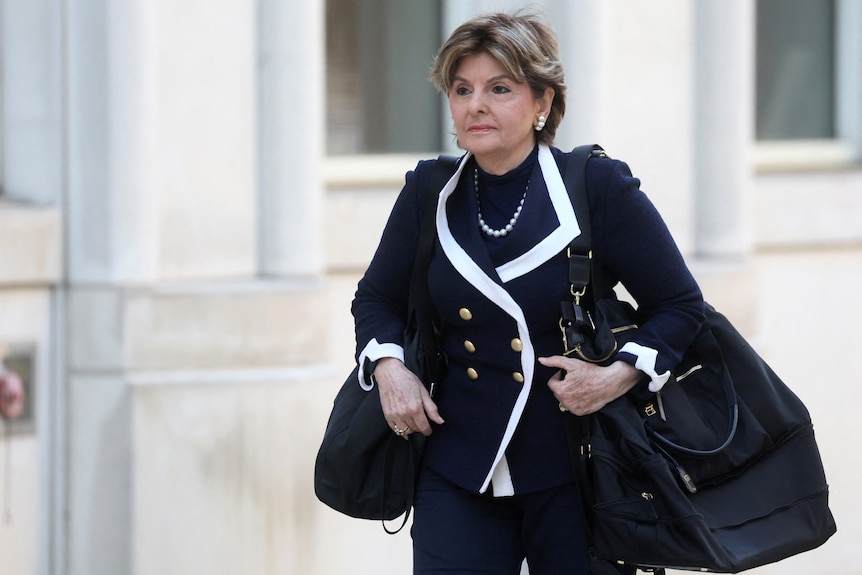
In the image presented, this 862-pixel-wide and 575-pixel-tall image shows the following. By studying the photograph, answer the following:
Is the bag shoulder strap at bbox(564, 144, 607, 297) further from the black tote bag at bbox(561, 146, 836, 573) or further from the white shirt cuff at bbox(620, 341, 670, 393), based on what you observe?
the white shirt cuff at bbox(620, 341, 670, 393)

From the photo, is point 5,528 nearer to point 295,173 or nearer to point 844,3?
point 295,173

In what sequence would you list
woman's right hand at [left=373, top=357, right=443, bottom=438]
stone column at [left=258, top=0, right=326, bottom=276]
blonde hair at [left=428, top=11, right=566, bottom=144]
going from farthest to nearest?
stone column at [left=258, top=0, right=326, bottom=276], woman's right hand at [left=373, top=357, right=443, bottom=438], blonde hair at [left=428, top=11, right=566, bottom=144]

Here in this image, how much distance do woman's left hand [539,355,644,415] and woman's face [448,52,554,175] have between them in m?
0.48

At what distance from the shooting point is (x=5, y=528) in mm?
5637

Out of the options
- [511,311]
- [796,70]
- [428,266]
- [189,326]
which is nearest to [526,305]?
[511,311]

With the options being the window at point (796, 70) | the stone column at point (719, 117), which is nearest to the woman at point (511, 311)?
the stone column at point (719, 117)

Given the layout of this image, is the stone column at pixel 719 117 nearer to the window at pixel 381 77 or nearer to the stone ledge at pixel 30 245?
the window at pixel 381 77

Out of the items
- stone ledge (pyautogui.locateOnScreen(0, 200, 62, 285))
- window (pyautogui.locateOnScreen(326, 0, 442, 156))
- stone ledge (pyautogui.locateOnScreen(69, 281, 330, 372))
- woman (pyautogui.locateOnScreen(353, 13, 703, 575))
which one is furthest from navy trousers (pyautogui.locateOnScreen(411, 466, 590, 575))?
window (pyautogui.locateOnScreen(326, 0, 442, 156))

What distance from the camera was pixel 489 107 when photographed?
3.37 m

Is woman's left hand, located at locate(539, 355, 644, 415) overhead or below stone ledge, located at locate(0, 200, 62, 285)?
below

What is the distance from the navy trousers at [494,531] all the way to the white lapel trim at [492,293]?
97 mm

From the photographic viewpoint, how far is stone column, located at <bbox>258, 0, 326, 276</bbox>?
589cm

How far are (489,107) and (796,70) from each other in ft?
14.6

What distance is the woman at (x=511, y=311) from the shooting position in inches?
131
